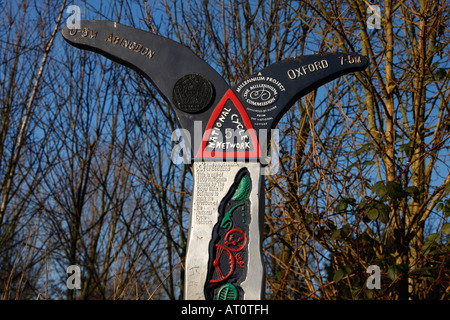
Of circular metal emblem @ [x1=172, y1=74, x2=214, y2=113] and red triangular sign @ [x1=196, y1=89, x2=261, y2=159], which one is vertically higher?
circular metal emblem @ [x1=172, y1=74, x2=214, y2=113]

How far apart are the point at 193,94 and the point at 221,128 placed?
10.3 inches

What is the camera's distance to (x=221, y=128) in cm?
312

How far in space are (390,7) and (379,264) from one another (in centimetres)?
229

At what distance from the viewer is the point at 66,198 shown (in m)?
7.54

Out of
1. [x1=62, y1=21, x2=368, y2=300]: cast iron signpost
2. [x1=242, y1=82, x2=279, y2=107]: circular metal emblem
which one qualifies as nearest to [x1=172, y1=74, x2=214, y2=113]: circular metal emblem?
[x1=62, y1=21, x2=368, y2=300]: cast iron signpost

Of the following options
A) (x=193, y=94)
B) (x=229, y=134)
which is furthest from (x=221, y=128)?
(x=193, y=94)

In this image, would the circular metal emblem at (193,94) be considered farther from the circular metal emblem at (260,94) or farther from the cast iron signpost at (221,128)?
the circular metal emblem at (260,94)

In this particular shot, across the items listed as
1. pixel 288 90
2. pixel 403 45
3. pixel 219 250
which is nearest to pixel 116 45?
pixel 288 90

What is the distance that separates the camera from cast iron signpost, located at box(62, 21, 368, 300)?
2900 mm

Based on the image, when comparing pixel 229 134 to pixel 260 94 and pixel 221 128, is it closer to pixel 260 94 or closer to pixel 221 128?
pixel 221 128

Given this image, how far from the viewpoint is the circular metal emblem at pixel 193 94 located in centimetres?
316

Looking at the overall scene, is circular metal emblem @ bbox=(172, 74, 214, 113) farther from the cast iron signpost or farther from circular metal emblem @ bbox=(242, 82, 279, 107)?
circular metal emblem @ bbox=(242, 82, 279, 107)

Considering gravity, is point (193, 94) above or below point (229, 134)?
above
